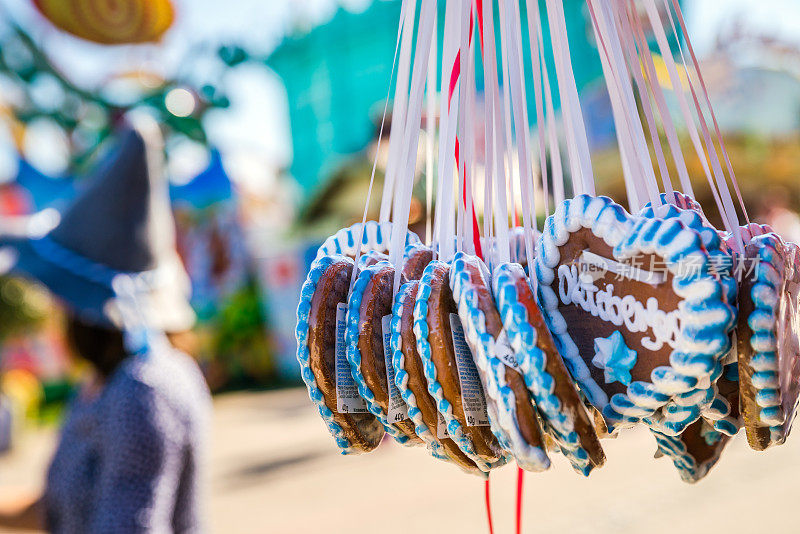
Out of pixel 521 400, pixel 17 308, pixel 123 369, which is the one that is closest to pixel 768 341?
pixel 521 400

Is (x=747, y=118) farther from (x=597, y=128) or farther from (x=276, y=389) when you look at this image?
(x=276, y=389)

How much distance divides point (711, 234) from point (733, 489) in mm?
3868

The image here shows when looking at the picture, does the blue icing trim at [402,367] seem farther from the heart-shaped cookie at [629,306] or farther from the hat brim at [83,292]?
the hat brim at [83,292]

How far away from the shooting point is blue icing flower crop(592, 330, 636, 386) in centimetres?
61

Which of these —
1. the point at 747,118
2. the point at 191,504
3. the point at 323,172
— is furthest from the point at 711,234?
the point at 323,172

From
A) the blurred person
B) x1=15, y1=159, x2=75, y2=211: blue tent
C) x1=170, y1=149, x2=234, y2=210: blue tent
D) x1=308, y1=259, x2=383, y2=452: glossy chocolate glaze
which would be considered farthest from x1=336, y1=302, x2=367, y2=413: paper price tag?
x1=170, y1=149, x2=234, y2=210: blue tent

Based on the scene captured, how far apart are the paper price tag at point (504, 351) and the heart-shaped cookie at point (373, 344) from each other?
0.15 metres

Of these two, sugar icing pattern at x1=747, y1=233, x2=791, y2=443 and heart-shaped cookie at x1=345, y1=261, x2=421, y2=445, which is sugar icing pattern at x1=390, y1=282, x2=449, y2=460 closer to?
heart-shaped cookie at x1=345, y1=261, x2=421, y2=445

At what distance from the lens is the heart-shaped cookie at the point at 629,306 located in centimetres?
56

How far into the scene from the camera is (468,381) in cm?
66

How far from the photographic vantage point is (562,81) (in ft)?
2.64

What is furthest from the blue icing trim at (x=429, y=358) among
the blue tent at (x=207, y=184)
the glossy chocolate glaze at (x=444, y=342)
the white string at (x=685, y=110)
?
the blue tent at (x=207, y=184)

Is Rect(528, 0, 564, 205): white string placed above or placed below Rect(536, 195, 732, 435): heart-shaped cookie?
above

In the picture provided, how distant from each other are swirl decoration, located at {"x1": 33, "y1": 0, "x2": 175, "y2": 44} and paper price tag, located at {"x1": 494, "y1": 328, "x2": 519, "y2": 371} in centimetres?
533
